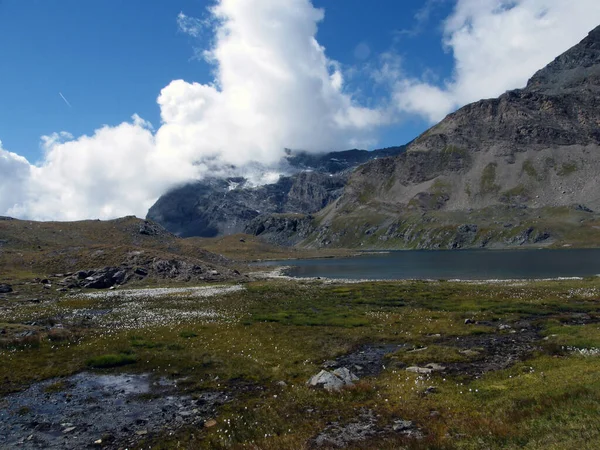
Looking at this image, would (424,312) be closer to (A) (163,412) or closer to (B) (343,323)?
(B) (343,323)

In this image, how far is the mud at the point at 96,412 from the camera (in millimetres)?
18592

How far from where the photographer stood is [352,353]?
3209cm

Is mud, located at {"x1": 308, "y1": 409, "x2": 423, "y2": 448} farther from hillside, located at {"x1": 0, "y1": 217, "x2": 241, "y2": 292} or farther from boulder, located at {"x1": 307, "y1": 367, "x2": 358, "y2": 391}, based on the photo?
hillside, located at {"x1": 0, "y1": 217, "x2": 241, "y2": 292}

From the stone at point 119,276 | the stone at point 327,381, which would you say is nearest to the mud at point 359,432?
the stone at point 327,381

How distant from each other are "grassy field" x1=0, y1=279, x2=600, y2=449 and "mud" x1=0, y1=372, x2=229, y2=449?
948 mm

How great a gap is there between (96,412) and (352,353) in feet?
60.2

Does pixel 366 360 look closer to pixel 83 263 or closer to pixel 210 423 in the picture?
pixel 210 423

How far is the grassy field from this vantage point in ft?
56.1

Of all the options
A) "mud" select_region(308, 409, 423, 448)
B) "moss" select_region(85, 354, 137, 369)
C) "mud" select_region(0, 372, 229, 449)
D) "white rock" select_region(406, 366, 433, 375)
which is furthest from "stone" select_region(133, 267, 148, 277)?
"mud" select_region(308, 409, 423, 448)

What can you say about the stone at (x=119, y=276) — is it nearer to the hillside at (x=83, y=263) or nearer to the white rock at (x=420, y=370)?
the hillside at (x=83, y=263)

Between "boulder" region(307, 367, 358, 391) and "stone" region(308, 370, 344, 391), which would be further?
"boulder" region(307, 367, 358, 391)

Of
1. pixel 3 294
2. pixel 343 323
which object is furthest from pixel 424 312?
pixel 3 294

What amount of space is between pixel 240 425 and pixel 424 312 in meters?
35.8

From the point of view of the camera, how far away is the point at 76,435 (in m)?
18.9
